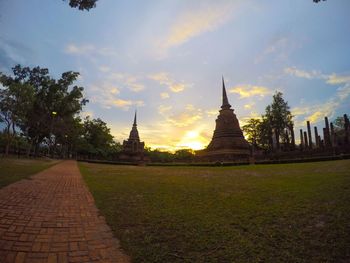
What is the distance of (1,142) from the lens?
39281 mm

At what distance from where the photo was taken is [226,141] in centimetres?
4147

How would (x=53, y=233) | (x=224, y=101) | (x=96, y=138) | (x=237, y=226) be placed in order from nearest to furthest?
1. (x=53, y=233)
2. (x=237, y=226)
3. (x=224, y=101)
4. (x=96, y=138)

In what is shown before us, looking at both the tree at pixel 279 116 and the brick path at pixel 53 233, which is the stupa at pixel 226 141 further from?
the brick path at pixel 53 233

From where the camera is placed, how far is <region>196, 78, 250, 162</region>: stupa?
37.8 meters

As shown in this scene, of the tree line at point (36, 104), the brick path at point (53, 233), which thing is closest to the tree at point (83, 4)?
the brick path at point (53, 233)

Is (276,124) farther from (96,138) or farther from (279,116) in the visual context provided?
(96,138)

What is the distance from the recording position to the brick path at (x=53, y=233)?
8.98 feet

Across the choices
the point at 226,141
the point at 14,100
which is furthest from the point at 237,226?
the point at 226,141

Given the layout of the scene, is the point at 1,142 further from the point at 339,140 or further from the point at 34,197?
the point at 339,140

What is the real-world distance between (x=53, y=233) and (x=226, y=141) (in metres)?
39.8

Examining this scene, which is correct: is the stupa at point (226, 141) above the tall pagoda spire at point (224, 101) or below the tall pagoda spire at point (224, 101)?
below

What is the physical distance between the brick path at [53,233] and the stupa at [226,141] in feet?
103

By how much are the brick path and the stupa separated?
3150 cm

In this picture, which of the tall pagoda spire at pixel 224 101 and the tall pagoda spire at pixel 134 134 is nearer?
the tall pagoda spire at pixel 224 101
